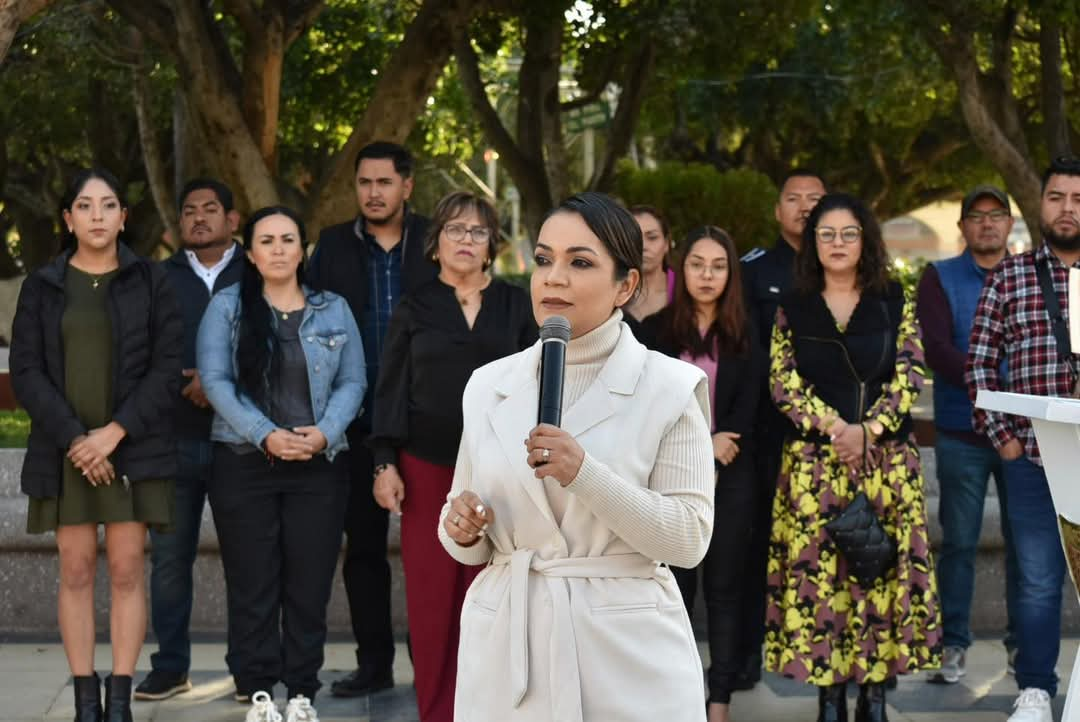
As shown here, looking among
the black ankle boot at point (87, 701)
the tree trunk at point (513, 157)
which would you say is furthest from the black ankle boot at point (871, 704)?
the tree trunk at point (513, 157)

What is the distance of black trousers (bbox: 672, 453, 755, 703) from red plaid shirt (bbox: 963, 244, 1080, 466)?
3.33ft

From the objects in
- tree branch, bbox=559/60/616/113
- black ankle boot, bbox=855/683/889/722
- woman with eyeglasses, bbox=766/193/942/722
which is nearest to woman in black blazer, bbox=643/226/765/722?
woman with eyeglasses, bbox=766/193/942/722

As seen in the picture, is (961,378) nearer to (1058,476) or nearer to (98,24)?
(1058,476)

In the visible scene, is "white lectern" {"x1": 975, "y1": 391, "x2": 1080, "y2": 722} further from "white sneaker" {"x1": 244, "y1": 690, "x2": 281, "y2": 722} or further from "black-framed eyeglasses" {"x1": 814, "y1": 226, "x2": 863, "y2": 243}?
"white sneaker" {"x1": 244, "y1": 690, "x2": 281, "y2": 722}

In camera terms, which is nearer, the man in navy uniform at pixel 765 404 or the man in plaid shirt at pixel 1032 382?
the man in plaid shirt at pixel 1032 382

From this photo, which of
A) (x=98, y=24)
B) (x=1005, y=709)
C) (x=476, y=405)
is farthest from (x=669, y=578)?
(x=98, y=24)

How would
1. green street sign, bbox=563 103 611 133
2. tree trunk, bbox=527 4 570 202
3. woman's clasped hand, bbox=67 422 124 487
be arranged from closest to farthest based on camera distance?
woman's clasped hand, bbox=67 422 124 487 → tree trunk, bbox=527 4 570 202 → green street sign, bbox=563 103 611 133

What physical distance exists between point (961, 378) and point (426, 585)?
106 inches

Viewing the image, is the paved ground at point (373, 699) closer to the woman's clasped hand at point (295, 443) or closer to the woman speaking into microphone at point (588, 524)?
the woman's clasped hand at point (295, 443)

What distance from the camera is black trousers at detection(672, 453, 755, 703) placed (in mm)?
6840

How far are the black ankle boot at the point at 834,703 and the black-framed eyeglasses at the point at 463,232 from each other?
2288mm

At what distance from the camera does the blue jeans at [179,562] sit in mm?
7383

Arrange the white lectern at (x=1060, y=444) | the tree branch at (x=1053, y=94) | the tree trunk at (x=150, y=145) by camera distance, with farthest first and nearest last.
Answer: the tree trunk at (x=150, y=145), the tree branch at (x=1053, y=94), the white lectern at (x=1060, y=444)

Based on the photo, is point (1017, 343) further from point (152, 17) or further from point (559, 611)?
point (152, 17)
